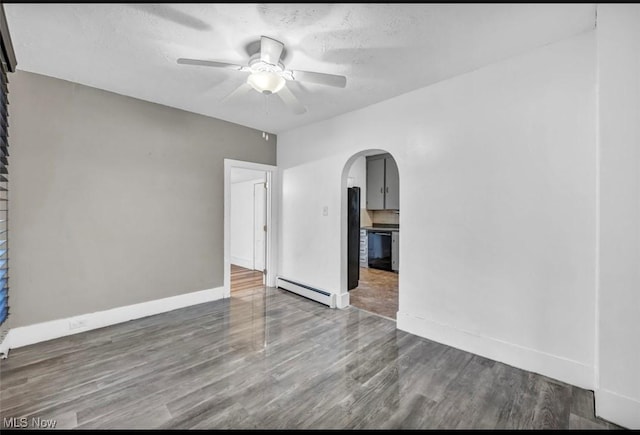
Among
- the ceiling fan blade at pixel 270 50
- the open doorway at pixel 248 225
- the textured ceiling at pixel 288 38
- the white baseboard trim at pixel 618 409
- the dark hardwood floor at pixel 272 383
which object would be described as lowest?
the dark hardwood floor at pixel 272 383

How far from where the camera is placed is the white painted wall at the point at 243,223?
6.55 meters

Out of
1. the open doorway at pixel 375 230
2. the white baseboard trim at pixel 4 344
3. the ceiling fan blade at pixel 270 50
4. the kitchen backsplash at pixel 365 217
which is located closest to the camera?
the ceiling fan blade at pixel 270 50

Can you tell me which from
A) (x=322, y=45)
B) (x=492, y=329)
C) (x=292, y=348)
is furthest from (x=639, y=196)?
(x=292, y=348)

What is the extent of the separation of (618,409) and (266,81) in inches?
128

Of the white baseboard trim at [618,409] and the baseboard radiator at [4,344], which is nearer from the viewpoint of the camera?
the white baseboard trim at [618,409]

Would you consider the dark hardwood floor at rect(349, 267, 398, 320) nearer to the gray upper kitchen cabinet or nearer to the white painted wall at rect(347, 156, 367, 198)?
the gray upper kitchen cabinet

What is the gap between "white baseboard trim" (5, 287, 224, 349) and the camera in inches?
105

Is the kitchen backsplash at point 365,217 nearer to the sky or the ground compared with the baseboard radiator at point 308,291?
nearer to the sky

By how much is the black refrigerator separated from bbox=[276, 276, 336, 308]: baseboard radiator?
19.1 inches

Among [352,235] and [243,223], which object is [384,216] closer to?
[352,235]

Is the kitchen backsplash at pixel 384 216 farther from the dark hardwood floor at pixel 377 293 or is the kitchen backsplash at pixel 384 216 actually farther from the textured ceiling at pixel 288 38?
the textured ceiling at pixel 288 38

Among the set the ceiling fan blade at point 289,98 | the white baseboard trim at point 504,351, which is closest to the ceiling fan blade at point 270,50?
the ceiling fan blade at point 289,98

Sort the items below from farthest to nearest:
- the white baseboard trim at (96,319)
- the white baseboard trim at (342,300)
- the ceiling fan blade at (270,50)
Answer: the white baseboard trim at (342,300)
the white baseboard trim at (96,319)
the ceiling fan blade at (270,50)

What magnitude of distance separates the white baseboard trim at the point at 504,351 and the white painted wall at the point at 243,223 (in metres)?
4.39
